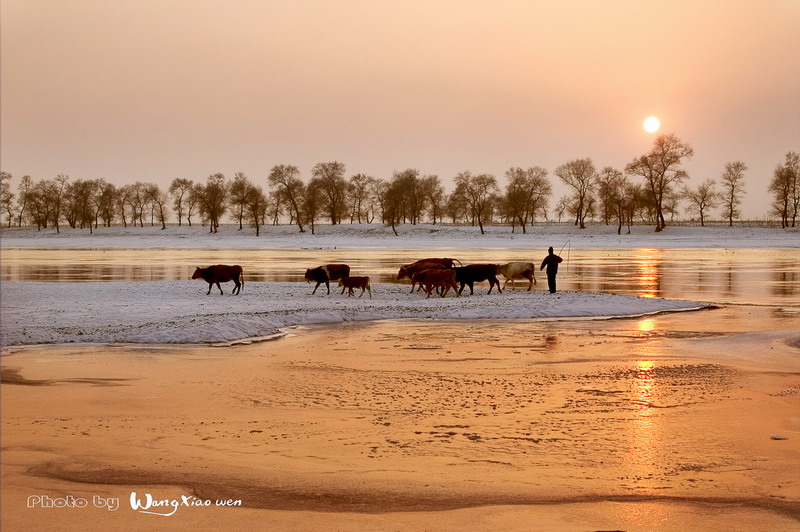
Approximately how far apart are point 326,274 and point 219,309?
6358 mm

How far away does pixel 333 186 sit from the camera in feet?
430

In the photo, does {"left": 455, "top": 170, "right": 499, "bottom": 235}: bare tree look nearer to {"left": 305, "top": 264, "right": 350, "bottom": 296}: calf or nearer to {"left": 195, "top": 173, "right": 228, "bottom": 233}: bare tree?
{"left": 195, "top": 173, "right": 228, "bottom": 233}: bare tree

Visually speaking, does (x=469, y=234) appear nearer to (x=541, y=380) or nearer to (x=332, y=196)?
(x=332, y=196)

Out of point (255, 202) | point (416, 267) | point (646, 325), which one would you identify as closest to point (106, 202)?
point (255, 202)

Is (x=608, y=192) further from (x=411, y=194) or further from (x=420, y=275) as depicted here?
(x=420, y=275)

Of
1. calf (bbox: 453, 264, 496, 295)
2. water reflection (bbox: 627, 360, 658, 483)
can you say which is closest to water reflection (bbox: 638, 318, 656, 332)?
water reflection (bbox: 627, 360, 658, 483)

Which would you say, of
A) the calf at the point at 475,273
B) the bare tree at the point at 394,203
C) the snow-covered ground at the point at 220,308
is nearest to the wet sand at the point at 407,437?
the snow-covered ground at the point at 220,308

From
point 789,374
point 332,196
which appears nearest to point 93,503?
point 789,374

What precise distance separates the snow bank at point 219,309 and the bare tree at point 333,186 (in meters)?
100

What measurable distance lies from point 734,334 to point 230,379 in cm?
1130

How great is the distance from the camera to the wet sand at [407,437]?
6.98 meters

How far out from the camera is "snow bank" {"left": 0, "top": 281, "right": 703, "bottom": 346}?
1762 centimetres

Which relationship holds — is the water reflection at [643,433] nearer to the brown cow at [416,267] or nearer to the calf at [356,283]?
the calf at [356,283]

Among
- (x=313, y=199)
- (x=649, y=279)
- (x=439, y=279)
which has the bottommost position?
(x=649, y=279)
